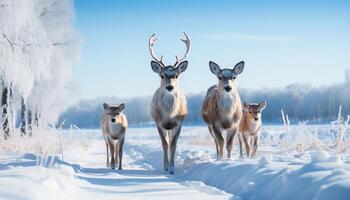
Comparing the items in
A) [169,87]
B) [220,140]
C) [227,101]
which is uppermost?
[169,87]

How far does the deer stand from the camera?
987cm

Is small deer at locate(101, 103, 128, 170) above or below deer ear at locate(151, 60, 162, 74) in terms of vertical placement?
below

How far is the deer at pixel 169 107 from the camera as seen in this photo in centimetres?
987

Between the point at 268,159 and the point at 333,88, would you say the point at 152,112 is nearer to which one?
the point at 268,159

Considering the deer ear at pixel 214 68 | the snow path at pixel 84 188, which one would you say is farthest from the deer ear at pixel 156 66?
the snow path at pixel 84 188

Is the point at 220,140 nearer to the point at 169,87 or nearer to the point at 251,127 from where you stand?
the point at 169,87

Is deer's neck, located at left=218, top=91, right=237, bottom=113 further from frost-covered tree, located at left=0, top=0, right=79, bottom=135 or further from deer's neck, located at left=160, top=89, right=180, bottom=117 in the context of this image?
frost-covered tree, located at left=0, top=0, right=79, bottom=135

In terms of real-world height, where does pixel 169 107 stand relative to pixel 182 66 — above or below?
below

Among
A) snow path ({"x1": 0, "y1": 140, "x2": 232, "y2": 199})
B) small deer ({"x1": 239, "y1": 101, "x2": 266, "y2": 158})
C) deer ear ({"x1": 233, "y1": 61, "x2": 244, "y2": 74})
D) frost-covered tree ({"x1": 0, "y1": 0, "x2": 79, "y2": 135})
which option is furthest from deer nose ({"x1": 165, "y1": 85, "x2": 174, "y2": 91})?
frost-covered tree ({"x1": 0, "y1": 0, "x2": 79, "y2": 135})

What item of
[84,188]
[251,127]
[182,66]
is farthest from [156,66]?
[84,188]

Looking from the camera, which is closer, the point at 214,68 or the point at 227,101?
the point at 227,101

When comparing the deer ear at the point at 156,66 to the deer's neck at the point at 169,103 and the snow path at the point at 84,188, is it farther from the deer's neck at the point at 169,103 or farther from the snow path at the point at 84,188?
the snow path at the point at 84,188

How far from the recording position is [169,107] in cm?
991

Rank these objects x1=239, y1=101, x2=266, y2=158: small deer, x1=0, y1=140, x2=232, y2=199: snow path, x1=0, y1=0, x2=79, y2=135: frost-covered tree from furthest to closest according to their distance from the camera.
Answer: x1=0, y1=0, x2=79, y2=135: frost-covered tree < x1=239, y1=101, x2=266, y2=158: small deer < x1=0, y1=140, x2=232, y2=199: snow path
